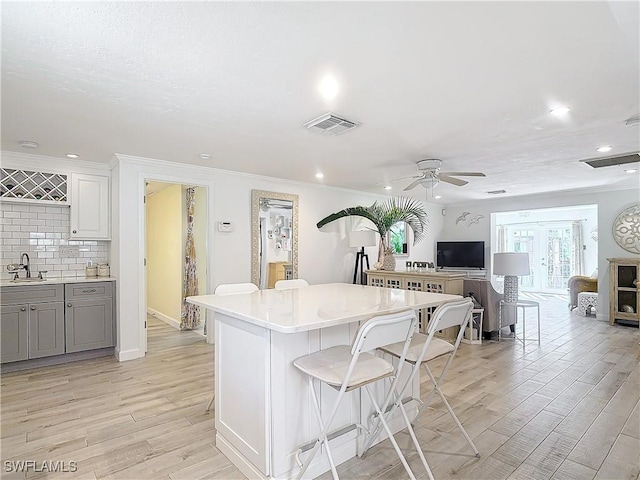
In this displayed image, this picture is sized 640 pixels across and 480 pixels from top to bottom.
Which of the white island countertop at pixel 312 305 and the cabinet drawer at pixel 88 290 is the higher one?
the white island countertop at pixel 312 305

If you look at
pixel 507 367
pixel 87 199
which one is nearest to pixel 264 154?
pixel 87 199

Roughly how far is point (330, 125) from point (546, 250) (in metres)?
9.35

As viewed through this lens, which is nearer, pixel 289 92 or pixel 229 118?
pixel 289 92

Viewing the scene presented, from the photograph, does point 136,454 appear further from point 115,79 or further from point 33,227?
point 33,227

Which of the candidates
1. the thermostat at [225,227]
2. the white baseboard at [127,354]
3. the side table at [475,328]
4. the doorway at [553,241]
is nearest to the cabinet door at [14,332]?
the white baseboard at [127,354]

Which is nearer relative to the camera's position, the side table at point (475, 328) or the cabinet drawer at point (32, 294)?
the cabinet drawer at point (32, 294)

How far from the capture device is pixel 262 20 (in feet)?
5.46

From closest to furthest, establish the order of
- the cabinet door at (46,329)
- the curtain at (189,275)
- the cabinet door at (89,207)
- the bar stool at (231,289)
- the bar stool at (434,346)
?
1. the bar stool at (434,346)
2. the bar stool at (231,289)
3. the cabinet door at (46,329)
4. the cabinet door at (89,207)
5. the curtain at (189,275)

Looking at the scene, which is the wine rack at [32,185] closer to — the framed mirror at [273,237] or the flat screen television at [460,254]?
the framed mirror at [273,237]

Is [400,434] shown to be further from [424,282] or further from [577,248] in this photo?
[577,248]

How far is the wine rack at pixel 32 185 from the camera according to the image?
3.90 meters

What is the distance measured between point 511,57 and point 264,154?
2673mm

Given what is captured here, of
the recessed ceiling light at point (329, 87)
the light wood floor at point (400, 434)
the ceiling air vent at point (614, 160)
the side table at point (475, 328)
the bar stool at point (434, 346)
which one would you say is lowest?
the light wood floor at point (400, 434)

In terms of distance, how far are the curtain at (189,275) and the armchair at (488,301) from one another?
4.14 meters
